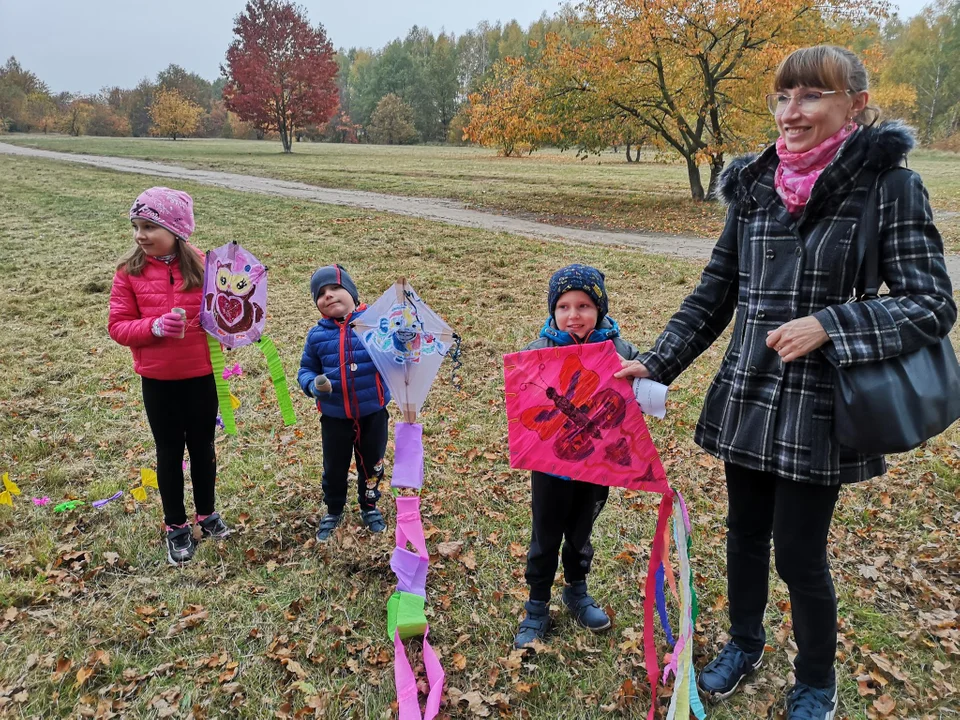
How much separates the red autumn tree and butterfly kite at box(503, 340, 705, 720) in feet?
144

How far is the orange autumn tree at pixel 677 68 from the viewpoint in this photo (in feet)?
49.7

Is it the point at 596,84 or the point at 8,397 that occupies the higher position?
the point at 596,84

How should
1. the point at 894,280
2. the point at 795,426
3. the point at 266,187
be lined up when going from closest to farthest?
the point at 894,280 < the point at 795,426 < the point at 266,187

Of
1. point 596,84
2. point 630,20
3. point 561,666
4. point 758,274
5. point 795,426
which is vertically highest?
point 630,20

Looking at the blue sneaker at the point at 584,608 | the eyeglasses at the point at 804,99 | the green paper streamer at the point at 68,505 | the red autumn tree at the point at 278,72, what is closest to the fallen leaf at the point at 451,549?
the blue sneaker at the point at 584,608

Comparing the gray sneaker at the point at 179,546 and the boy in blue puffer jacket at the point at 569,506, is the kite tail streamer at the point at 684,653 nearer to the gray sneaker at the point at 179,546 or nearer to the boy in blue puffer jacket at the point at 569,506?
the boy in blue puffer jacket at the point at 569,506

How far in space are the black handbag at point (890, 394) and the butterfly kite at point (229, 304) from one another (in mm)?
2775

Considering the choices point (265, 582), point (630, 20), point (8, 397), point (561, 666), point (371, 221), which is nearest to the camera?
point (561, 666)

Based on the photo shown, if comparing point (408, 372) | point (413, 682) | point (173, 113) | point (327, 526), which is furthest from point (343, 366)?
point (173, 113)

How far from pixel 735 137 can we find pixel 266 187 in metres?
14.6

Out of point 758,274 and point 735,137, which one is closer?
point 758,274

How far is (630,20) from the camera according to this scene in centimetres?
1579

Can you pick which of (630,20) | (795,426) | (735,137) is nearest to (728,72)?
(735,137)

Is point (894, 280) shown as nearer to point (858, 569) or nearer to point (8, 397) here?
point (858, 569)
